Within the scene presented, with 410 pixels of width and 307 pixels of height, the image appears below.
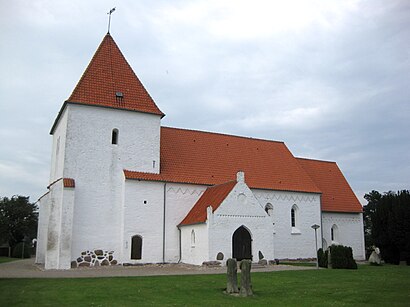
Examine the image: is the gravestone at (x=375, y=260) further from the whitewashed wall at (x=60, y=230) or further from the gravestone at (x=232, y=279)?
the whitewashed wall at (x=60, y=230)

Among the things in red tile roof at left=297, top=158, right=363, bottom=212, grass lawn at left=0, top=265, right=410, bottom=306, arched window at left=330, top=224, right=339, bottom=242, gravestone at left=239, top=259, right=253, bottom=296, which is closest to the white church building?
arched window at left=330, top=224, right=339, bottom=242

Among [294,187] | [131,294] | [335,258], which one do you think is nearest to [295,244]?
[294,187]

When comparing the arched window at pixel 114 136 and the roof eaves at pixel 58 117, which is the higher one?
the roof eaves at pixel 58 117

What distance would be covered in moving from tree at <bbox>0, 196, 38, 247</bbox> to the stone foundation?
98.8ft

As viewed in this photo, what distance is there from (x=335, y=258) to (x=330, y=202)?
11.1 metres

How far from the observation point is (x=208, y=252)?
A: 23.6m

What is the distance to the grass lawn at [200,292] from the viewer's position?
37.7 feet

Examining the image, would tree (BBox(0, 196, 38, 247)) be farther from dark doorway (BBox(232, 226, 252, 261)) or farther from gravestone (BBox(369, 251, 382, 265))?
gravestone (BBox(369, 251, 382, 265))

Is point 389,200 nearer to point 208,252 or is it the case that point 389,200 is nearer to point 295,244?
point 295,244

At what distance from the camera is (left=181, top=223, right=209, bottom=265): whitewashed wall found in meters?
24.0

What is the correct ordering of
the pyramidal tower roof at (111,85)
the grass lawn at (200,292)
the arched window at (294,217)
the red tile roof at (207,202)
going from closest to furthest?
the grass lawn at (200,292), the red tile roof at (207,202), the pyramidal tower roof at (111,85), the arched window at (294,217)

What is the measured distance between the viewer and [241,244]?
2473 cm

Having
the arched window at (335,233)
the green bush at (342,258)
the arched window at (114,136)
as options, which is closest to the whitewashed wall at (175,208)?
the arched window at (114,136)

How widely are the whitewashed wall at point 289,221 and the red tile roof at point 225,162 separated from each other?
23.0 inches
